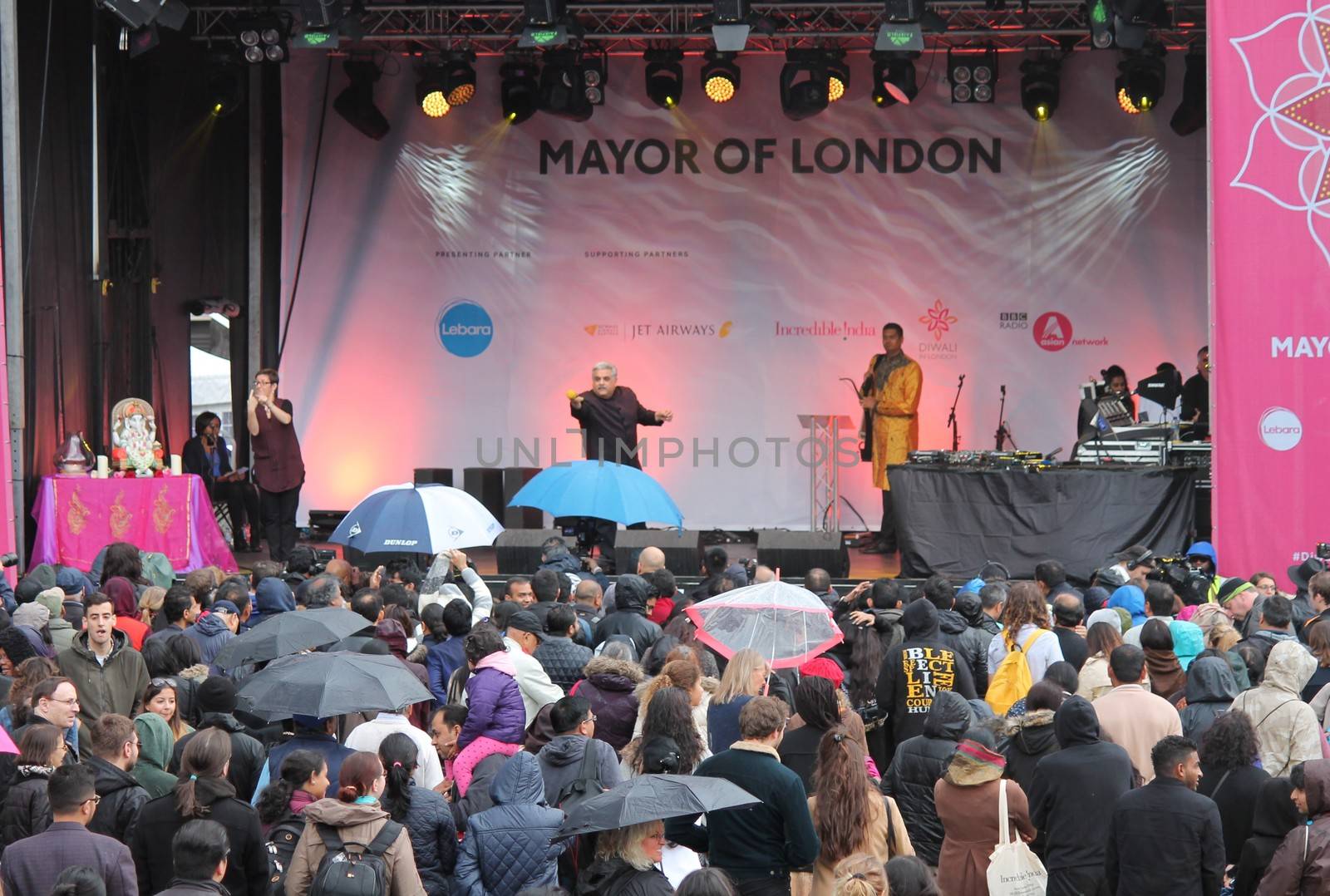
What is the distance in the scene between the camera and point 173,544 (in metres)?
12.9

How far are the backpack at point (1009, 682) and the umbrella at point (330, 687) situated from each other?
2406 millimetres

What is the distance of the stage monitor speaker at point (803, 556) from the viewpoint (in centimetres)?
1212

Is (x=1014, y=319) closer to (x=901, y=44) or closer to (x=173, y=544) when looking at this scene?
(x=901, y=44)

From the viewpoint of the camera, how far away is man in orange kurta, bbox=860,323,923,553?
51.3ft

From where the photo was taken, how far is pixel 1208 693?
5816 mm

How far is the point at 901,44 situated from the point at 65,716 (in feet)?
32.8

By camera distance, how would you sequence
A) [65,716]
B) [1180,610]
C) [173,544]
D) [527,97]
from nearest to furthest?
[65,716], [1180,610], [173,544], [527,97]

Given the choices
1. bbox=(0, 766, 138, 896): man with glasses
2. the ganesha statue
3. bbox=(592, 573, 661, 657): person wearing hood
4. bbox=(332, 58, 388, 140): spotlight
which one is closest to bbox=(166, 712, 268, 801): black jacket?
bbox=(0, 766, 138, 896): man with glasses

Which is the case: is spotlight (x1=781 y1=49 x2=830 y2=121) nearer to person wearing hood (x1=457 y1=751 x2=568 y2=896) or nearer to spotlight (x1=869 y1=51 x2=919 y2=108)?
spotlight (x1=869 y1=51 x2=919 y2=108)

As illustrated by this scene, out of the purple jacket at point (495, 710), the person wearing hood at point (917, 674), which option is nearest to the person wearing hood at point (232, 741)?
the purple jacket at point (495, 710)

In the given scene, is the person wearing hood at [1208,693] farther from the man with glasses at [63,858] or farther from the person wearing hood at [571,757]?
the man with glasses at [63,858]

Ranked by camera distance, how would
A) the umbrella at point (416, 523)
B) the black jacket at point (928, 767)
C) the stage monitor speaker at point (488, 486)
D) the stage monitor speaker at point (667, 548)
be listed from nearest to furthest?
the black jacket at point (928, 767) < the umbrella at point (416, 523) < the stage monitor speaker at point (667, 548) < the stage monitor speaker at point (488, 486)

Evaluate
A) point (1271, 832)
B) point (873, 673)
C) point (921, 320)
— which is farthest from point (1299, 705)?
point (921, 320)

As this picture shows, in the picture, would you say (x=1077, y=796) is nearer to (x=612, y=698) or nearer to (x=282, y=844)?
(x=612, y=698)
